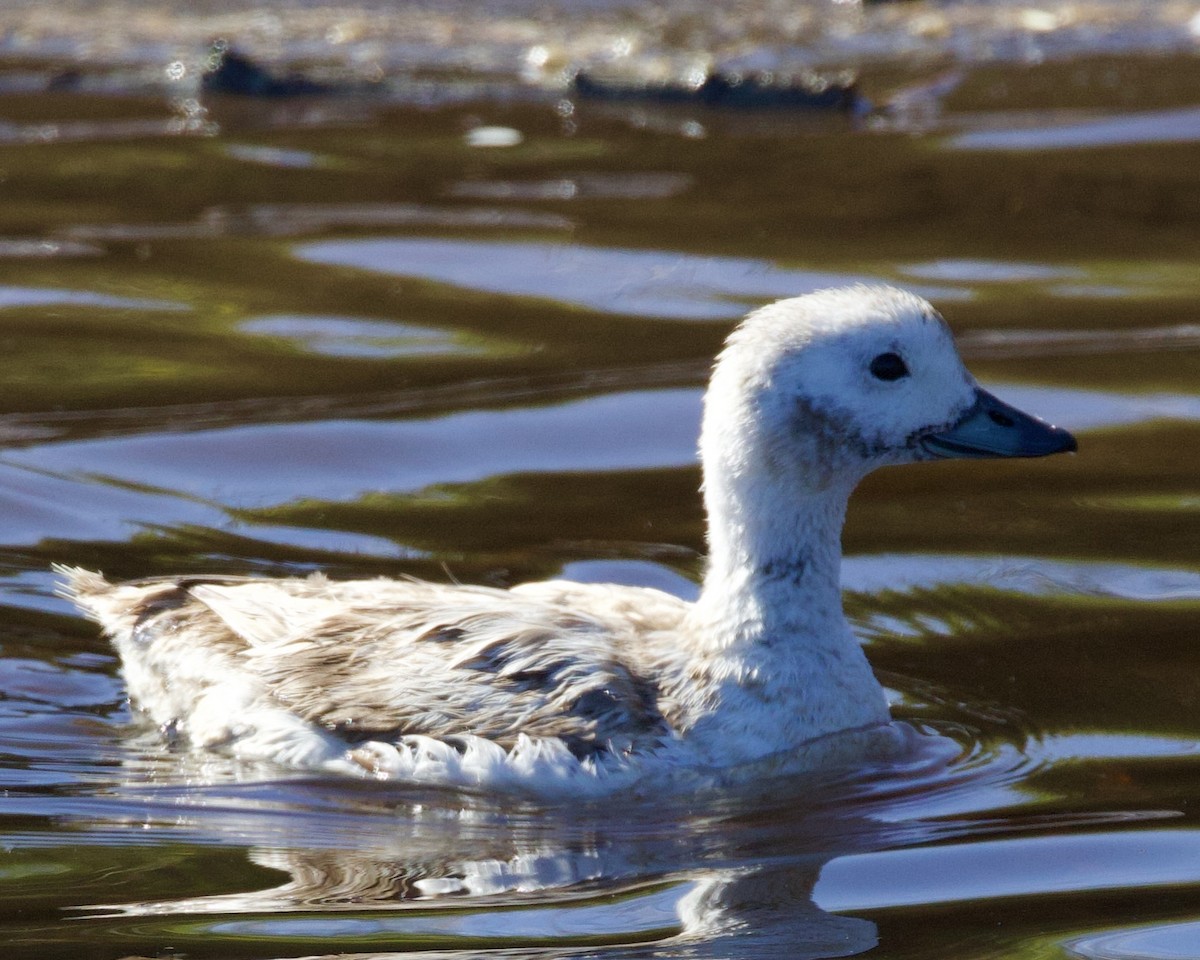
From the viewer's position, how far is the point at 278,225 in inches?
460

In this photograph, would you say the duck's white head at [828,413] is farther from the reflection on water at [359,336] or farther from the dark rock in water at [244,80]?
the dark rock in water at [244,80]

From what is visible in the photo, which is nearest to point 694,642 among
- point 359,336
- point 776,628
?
point 776,628

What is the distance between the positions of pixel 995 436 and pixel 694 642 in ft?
3.52

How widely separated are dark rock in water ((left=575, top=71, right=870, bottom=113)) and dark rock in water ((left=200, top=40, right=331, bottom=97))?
1892mm

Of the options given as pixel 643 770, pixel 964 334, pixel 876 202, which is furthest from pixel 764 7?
pixel 643 770

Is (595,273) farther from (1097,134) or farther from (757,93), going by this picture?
(1097,134)

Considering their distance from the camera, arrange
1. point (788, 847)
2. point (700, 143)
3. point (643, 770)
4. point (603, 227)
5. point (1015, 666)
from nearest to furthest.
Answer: point (788, 847) < point (643, 770) < point (1015, 666) < point (603, 227) < point (700, 143)

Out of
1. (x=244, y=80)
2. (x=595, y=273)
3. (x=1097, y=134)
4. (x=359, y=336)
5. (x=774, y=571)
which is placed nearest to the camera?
(x=774, y=571)

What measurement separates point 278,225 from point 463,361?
2.22m

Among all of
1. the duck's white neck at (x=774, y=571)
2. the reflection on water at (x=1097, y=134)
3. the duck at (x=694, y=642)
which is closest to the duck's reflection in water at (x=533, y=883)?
the duck at (x=694, y=642)

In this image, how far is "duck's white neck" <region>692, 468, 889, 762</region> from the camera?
6.36 meters

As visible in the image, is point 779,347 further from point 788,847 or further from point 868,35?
point 868,35

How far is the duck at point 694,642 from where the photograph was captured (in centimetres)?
620

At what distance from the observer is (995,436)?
21.4 feet
